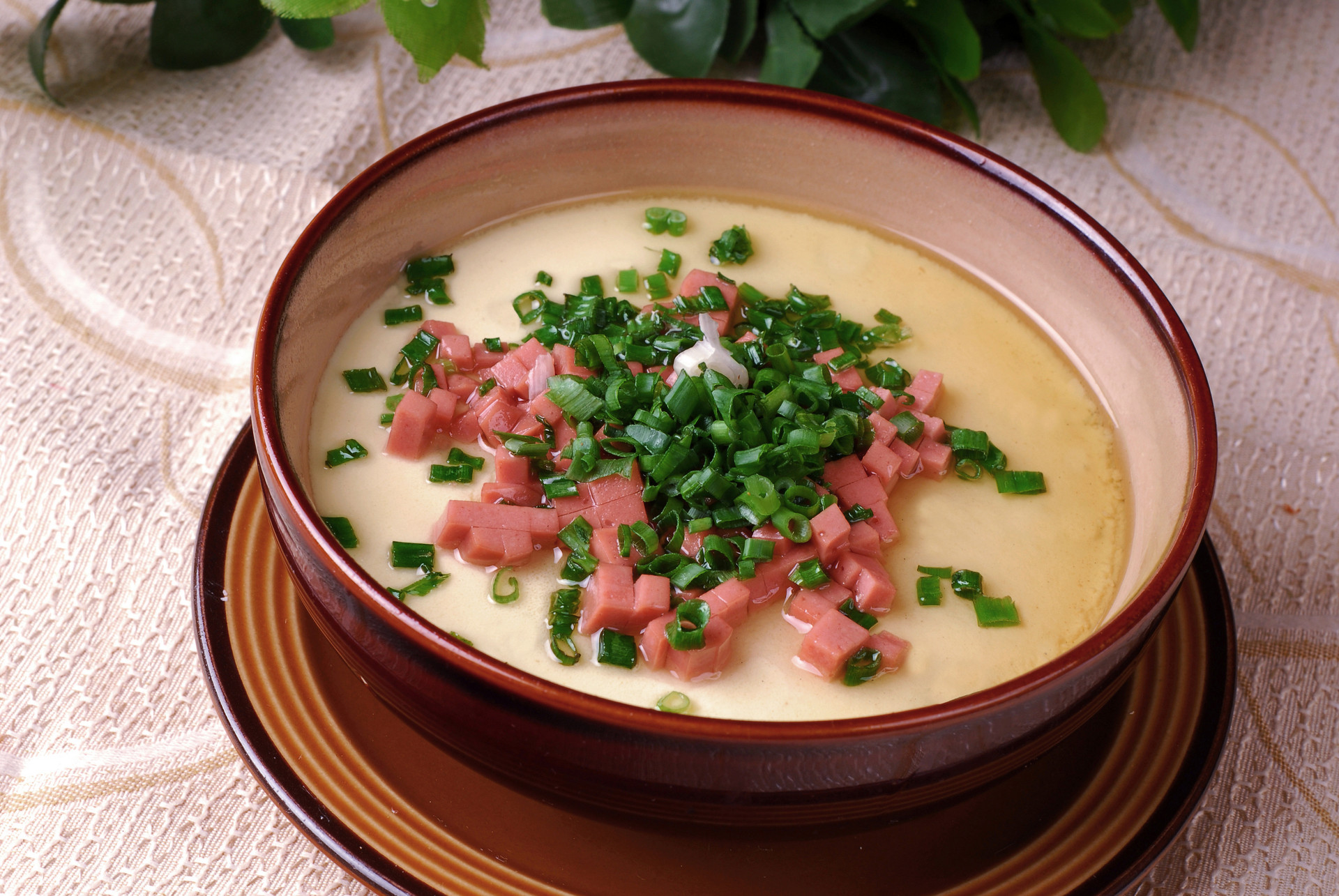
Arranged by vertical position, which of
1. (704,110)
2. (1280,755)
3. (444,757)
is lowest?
(1280,755)

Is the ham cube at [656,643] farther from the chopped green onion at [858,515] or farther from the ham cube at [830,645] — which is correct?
the chopped green onion at [858,515]

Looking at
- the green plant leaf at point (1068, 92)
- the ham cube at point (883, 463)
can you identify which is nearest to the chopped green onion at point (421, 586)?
the ham cube at point (883, 463)

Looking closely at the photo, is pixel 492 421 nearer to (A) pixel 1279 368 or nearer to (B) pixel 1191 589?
(B) pixel 1191 589

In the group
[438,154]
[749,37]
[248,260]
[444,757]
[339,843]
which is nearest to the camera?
[339,843]

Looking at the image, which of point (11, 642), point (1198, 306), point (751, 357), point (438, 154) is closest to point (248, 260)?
point (438, 154)

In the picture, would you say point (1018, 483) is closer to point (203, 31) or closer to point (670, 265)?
point (670, 265)

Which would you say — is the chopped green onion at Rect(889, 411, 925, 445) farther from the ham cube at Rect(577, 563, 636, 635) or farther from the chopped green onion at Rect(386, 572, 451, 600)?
the chopped green onion at Rect(386, 572, 451, 600)

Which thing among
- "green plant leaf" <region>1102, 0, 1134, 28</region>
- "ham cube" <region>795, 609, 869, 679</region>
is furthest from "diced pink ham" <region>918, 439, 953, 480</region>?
"green plant leaf" <region>1102, 0, 1134, 28</region>

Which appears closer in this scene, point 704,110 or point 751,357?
point 751,357
